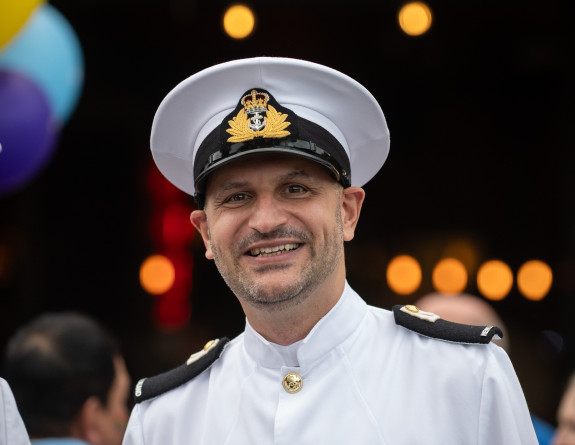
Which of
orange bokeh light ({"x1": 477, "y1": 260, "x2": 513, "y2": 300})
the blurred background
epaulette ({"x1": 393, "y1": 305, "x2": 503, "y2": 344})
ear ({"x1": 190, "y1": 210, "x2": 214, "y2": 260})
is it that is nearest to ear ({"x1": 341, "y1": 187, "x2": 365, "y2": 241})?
epaulette ({"x1": 393, "y1": 305, "x2": 503, "y2": 344})

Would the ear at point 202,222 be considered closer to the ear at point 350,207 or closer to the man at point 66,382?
the ear at point 350,207

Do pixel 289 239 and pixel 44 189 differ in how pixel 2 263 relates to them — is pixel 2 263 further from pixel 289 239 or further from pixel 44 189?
pixel 289 239

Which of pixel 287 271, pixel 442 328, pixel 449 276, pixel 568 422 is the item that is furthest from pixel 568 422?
pixel 449 276

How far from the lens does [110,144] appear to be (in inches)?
327

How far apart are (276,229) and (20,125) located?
166 centimetres

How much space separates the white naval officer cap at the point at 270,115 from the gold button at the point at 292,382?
18.7 inches

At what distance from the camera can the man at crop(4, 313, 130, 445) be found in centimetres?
220

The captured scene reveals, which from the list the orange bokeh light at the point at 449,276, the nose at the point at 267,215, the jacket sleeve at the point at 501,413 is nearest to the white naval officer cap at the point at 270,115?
the nose at the point at 267,215

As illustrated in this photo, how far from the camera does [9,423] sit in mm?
1637

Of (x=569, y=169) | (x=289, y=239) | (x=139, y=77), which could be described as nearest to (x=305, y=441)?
(x=289, y=239)

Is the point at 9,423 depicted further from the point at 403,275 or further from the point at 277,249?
the point at 403,275

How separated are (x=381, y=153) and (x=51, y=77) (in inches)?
72.3

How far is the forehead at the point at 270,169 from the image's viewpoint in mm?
1842

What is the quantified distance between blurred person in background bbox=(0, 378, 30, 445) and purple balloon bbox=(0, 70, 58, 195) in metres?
1.56
